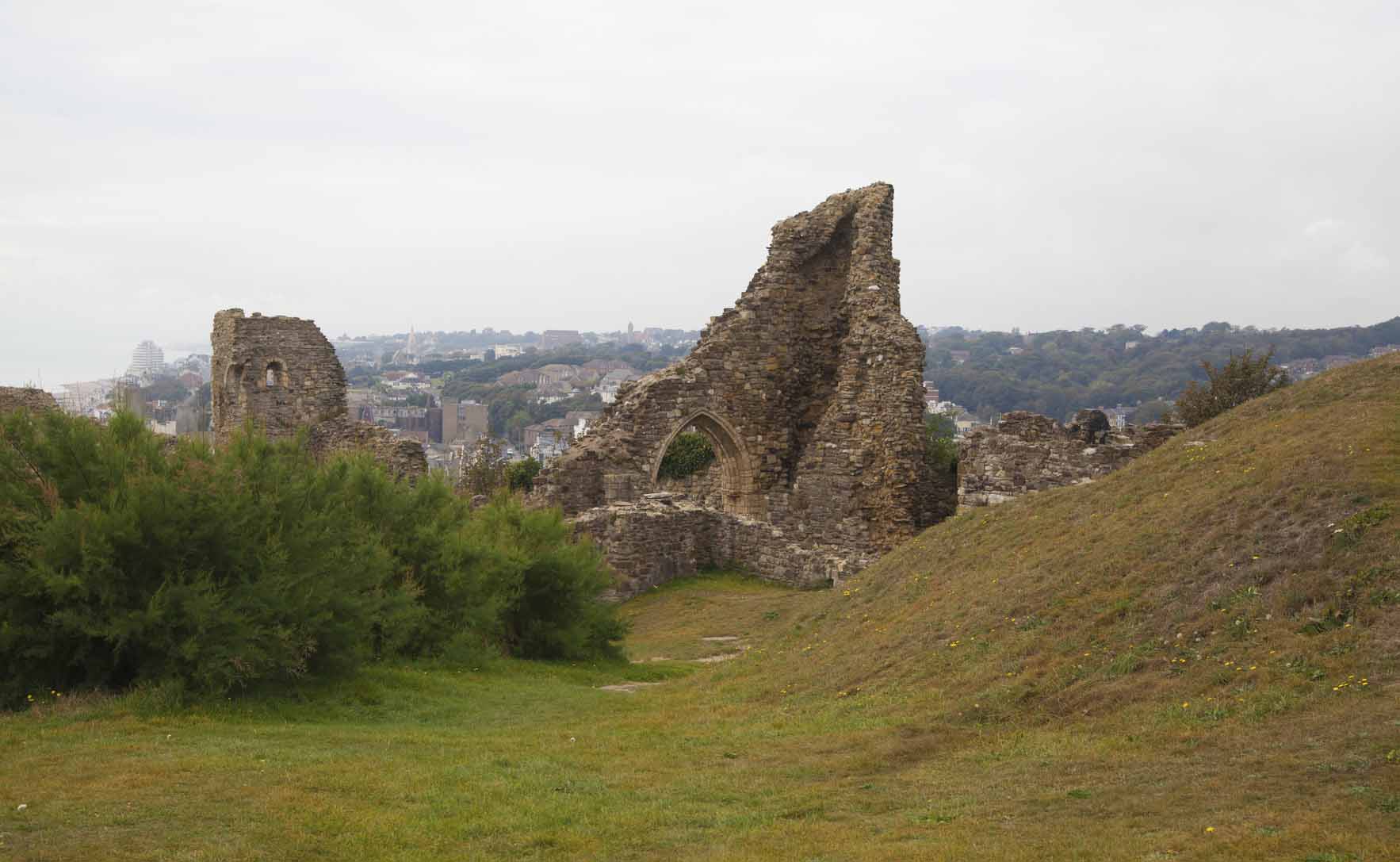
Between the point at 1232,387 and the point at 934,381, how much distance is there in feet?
212

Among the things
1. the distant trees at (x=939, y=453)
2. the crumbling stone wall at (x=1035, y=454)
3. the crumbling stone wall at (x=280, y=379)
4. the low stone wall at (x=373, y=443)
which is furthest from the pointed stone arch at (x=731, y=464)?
the crumbling stone wall at (x=280, y=379)

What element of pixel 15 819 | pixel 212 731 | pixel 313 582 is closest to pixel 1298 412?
pixel 313 582

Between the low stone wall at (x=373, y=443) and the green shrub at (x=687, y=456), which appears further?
the green shrub at (x=687, y=456)

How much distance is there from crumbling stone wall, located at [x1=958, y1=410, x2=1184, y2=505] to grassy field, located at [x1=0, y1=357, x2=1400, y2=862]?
6.27 meters

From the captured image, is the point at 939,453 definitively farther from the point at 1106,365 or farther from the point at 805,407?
the point at 1106,365

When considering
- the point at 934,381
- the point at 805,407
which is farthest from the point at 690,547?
the point at 934,381

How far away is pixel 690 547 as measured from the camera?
23.9 m

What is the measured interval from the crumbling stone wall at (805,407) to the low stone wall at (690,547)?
18 cm

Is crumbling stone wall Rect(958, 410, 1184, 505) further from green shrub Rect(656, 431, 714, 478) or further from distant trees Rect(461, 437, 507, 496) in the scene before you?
green shrub Rect(656, 431, 714, 478)

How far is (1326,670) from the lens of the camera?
784 cm

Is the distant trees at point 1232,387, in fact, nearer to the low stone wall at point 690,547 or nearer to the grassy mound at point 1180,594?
the low stone wall at point 690,547

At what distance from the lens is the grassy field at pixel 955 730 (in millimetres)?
6527

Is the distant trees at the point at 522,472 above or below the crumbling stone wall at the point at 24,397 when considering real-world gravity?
below

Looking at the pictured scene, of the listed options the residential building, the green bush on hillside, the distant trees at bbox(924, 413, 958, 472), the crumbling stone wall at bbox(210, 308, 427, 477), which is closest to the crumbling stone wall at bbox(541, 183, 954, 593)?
the distant trees at bbox(924, 413, 958, 472)
